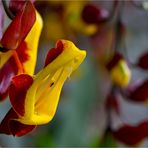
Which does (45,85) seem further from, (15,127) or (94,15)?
(94,15)

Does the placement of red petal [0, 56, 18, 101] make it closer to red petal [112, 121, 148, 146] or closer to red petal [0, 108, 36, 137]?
red petal [0, 108, 36, 137]

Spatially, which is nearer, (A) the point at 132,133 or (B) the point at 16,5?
(B) the point at 16,5

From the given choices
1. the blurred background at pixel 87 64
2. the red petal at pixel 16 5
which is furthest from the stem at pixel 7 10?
the blurred background at pixel 87 64

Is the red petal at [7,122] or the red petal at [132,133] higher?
the red petal at [7,122]

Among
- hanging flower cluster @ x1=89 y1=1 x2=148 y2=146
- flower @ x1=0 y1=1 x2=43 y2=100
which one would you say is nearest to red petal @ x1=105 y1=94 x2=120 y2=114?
hanging flower cluster @ x1=89 y1=1 x2=148 y2=146

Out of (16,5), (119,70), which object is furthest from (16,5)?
(119,70)

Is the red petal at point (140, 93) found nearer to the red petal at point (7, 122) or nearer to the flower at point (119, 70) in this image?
the flower at point (119, 70)

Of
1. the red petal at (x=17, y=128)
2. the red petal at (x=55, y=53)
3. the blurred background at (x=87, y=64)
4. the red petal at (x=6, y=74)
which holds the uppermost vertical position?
the red petal at (x=55, y=53)
